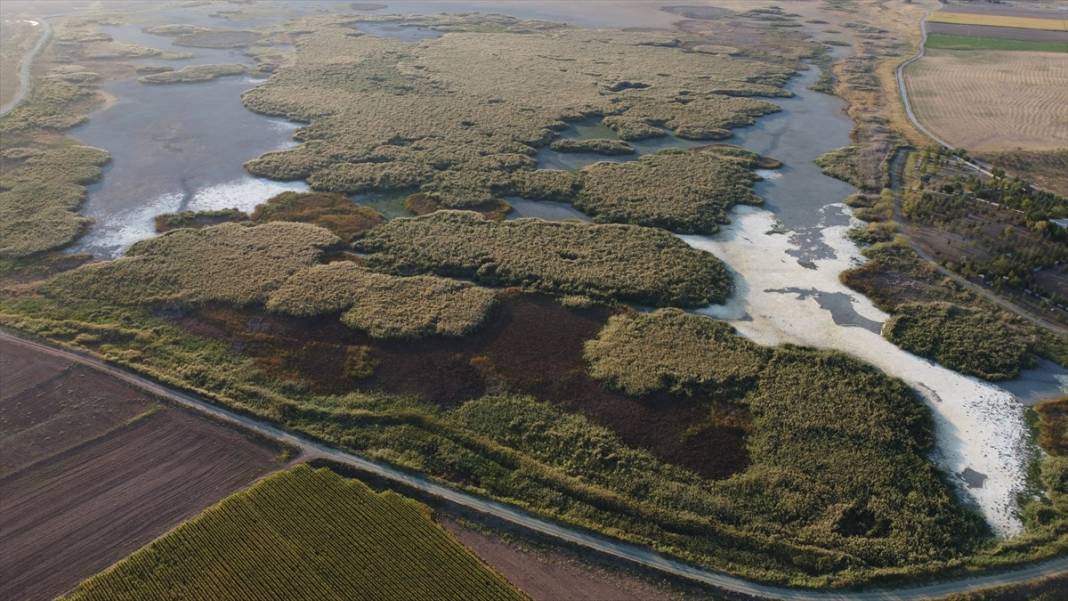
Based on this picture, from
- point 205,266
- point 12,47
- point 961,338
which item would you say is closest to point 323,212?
point 205,266

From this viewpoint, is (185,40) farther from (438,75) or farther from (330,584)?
(330,584)

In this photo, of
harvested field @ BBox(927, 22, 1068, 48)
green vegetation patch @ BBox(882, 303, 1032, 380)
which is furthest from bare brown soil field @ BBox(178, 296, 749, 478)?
harvested field @ BBox(927, 22, 1068, 48)

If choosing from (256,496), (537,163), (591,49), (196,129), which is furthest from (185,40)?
(256,496)

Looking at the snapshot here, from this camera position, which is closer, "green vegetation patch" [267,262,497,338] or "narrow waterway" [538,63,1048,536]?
"narrow waterway" [538,63,1048,536]

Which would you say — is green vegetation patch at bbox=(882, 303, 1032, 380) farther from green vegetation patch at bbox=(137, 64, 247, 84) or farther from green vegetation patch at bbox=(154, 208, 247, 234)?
green vegetation patch at bbox=(137, 64, 247, 84)

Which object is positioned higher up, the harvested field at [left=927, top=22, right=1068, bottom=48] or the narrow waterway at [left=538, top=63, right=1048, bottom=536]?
the harvested field at [left=927, top=22, right=1068, bottom=48]

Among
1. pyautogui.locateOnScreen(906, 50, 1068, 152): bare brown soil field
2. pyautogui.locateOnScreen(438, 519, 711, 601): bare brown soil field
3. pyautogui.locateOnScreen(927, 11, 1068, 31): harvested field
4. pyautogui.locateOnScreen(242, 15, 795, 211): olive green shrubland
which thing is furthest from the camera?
pyautogui.locateOnScreen(927, 11, 1068, 31): harvested field
